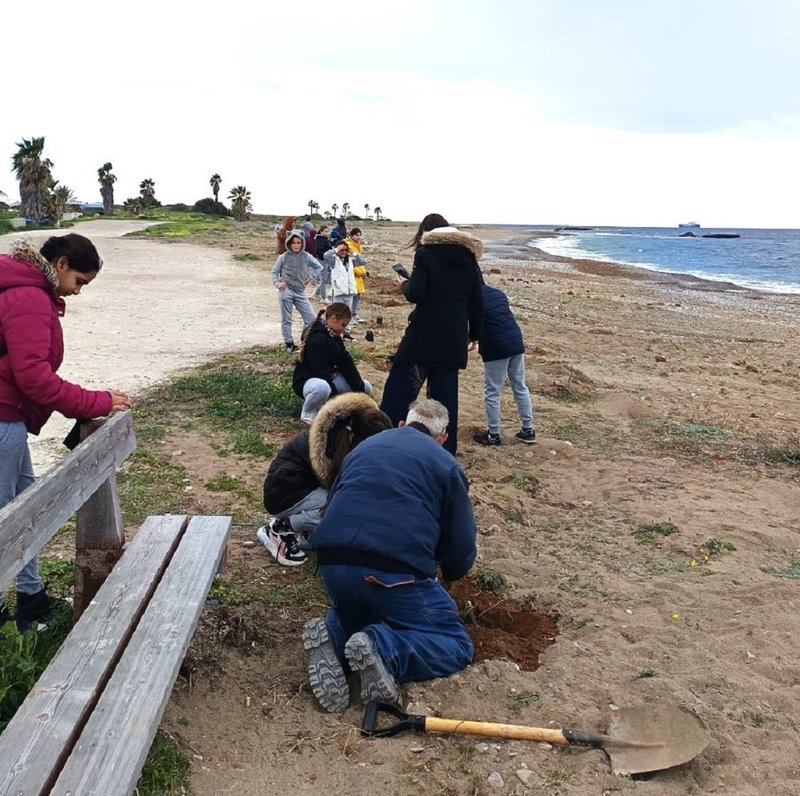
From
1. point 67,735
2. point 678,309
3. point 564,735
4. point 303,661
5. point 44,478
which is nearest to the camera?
point 67,735

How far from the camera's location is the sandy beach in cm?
296

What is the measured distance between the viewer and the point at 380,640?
3.29 meters

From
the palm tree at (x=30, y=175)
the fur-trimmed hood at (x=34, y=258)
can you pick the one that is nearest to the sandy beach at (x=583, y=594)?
the fur-trimmed hood at (x=34, y=258)

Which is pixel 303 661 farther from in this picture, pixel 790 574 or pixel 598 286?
pixel 598 286

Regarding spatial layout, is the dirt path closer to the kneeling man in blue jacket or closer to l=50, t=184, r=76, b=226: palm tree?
the kneeling man in blue jacket

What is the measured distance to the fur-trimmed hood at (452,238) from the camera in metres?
5.67

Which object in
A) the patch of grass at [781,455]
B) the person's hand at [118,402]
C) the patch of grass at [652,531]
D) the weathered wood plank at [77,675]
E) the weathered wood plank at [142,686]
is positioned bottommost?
the patch of grass at [781,455]

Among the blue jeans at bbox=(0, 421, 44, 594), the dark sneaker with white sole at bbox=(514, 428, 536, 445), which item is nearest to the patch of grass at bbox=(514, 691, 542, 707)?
the blue jeans at bbox=(0, 421, 44, 594)

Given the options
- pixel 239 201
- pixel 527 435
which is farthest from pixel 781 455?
pixel 239 201

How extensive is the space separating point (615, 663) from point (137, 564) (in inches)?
89.8

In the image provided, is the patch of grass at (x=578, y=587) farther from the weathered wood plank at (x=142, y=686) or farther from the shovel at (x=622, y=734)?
the weathered wood plank at (x=142, y=686)

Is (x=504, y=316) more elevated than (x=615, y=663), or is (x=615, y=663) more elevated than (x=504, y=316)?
(x=504, y=316)

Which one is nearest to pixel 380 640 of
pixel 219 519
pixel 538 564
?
pixel 219 519

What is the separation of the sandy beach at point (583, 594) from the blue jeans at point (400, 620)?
4.5 inches
